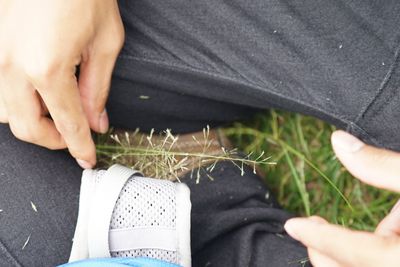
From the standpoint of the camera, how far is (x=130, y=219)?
105cm

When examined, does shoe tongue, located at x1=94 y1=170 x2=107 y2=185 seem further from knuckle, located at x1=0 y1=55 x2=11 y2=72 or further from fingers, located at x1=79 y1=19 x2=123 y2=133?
knuckle, located at x1=0 y1=55 x2=11 y2=72

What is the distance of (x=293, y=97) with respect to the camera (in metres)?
1.05

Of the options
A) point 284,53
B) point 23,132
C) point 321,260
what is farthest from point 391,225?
point 23,132

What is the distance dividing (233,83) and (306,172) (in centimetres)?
51

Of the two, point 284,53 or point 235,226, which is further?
point 235,226

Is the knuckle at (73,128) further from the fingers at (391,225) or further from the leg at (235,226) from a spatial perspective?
the fingers at (391,225)

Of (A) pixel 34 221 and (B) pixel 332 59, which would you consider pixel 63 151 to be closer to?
(A) pixel 34 221

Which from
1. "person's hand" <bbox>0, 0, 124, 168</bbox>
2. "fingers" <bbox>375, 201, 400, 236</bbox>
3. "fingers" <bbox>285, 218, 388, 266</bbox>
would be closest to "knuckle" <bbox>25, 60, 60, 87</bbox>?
"person's hand" <bbox>0, 0, 124, 168</bbox>

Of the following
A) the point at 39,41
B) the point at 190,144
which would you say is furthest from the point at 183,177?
the point at 39,41

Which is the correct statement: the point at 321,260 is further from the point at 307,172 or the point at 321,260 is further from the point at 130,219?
the point at 307,172

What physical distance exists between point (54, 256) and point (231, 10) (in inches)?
19.7

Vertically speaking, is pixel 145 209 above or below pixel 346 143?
below

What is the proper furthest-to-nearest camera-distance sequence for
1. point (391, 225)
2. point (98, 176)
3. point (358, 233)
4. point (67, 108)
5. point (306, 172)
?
point (306, 172) → point (98, 176) → point (67, 108) → point (391, 225) → point (358, 233)

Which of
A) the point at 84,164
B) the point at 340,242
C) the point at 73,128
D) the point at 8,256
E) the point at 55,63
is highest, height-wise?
the point at 340,242
